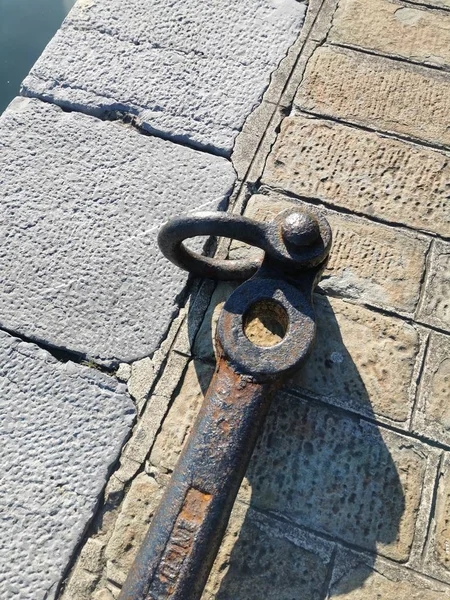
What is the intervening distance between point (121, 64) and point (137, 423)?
154 cm

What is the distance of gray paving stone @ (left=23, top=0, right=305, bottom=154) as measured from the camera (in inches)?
92.1

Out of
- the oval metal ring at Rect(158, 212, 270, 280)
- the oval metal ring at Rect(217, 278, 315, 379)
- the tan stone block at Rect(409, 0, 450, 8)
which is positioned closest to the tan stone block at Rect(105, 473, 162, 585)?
the oval metal ring at Rect(217, 278, 315, 379)

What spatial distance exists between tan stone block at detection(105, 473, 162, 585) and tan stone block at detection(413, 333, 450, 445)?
0.85 metres

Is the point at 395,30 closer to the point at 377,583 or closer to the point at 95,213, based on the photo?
the point at 95,213

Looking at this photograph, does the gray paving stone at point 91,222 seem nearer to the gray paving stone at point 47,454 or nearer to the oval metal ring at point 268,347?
the gray paving stone at point 47,454

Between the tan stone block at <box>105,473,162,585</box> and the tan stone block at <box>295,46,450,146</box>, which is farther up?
the tan stone block at <box>295,46,450,146</box>

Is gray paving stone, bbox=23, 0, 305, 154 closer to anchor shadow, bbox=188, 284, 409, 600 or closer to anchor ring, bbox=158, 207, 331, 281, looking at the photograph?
anchor ring, bbox=158, 207, 331, 281

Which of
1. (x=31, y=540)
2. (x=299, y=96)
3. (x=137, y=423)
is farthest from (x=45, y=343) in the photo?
(x=299, y=96)

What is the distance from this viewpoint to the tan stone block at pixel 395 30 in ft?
8.09

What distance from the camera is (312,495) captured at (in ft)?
5.68

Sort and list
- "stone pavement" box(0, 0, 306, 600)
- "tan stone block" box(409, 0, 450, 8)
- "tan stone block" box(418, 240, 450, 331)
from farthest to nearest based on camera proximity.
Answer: "tan stone block" box(409, 0, 450, 8), "tan stone block" box(418, 240, 450, 331), "stone pavement" box(0, 0, 306, 600)

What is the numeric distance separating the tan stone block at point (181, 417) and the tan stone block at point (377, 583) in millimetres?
579

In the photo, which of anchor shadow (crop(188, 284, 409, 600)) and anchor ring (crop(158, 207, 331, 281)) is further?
anchor shadow (crop(188, 284, 409, 600))

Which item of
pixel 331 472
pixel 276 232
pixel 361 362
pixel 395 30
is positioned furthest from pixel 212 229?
pixel 395 30
